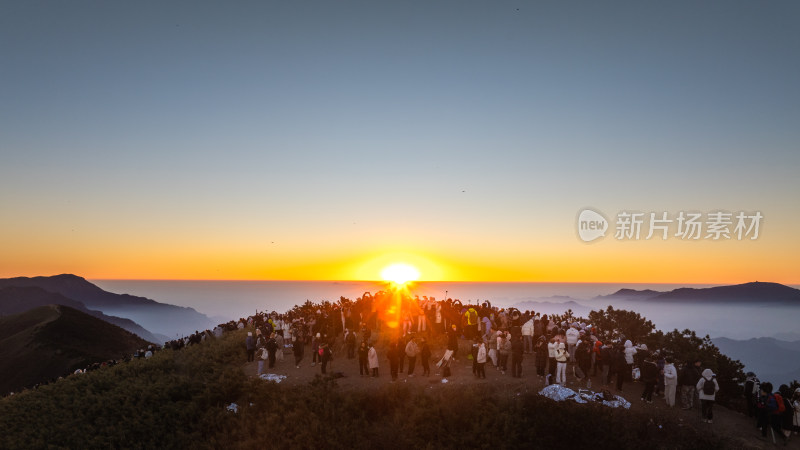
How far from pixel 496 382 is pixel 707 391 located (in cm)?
780

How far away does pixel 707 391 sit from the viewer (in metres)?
15.9

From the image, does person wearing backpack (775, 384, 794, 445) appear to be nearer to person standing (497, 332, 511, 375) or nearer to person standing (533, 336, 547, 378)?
person standing (533, 336, 547, 378)

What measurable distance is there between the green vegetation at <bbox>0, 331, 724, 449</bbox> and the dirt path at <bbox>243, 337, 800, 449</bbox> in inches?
24.2

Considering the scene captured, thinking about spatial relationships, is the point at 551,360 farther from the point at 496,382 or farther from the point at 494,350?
the point at 494,350

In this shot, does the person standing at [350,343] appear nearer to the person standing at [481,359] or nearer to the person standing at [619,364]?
the person standing at [481,359]

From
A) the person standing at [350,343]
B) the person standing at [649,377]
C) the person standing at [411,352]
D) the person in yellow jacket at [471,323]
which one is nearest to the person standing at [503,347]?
the person in yellow jacket at [471,323]

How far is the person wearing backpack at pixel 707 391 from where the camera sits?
51.9ft

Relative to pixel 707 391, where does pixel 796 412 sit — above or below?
below

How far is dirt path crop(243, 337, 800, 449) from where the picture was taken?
52.0 feet

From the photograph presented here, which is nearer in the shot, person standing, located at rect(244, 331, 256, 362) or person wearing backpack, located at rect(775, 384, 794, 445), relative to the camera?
person wearing backpack, located at rect(775, 384, 794, 445)

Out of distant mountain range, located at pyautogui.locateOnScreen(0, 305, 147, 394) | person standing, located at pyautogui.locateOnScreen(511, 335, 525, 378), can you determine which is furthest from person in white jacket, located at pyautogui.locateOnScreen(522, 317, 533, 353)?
distant mountain range, located at pyautogui.locateOnScreen(0, 305, 147, 394)

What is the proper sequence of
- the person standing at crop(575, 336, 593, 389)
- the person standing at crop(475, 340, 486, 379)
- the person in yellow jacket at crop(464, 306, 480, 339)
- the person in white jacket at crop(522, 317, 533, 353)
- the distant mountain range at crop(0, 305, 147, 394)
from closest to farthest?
1. the person standing at crop(575, 336, 593, 389)
2. the person standing at crop(475, 340, 486, 379)
3. the person in white jacket at crop(522, 317, 533, 353)
4. the person in yellow jacket at crop(464, 306, 480, 339)
5. the distant mountain range at crop(0, 305, 147, 394)

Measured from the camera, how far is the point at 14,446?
19.2m

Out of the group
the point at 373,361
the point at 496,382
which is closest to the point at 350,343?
the point at 373,361
